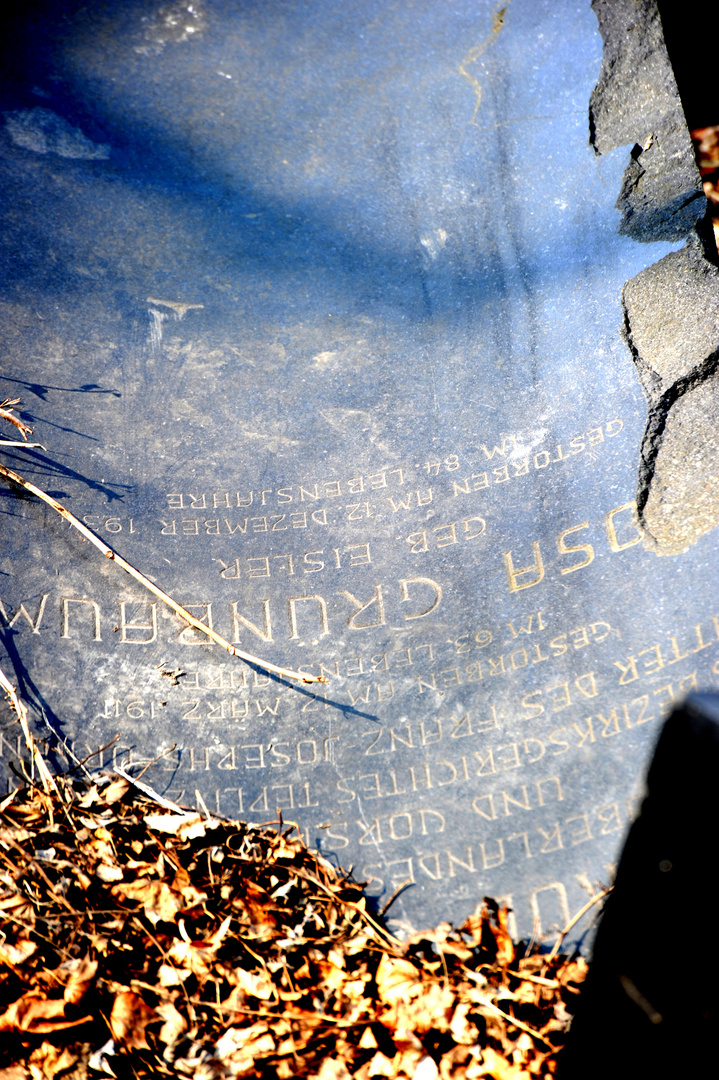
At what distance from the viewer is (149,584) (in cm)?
272

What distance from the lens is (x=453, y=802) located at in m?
2.30

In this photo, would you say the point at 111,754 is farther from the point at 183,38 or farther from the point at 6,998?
the point at 183,38

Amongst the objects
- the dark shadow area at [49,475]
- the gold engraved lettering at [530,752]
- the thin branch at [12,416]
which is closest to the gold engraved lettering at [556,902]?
the gold engraved lettering at [530,752]

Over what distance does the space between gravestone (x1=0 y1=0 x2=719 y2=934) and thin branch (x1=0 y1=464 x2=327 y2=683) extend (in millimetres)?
36

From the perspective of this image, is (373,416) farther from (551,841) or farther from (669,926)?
(669,926)

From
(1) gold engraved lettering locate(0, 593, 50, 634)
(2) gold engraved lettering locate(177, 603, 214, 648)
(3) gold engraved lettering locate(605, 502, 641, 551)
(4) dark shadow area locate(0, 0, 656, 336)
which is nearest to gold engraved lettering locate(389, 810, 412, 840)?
(2) gold engraved lettering locate(177, 603, 214, 648)

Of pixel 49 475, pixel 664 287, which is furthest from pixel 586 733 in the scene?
pixel 49 475

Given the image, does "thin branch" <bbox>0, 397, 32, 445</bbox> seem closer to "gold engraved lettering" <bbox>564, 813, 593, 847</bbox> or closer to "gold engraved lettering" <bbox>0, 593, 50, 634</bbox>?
"gold engraved lettering" <bbox>0, 593, 50, 634</bbox>

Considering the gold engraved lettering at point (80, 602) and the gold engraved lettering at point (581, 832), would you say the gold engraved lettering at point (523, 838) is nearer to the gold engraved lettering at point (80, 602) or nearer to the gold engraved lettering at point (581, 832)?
Answer: the gold engraved lettering at point (581, 832)

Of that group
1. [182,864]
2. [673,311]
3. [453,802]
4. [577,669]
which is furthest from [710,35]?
[182,864]

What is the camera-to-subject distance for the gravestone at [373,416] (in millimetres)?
2328

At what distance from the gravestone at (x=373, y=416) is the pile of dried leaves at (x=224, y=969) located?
0.56ft

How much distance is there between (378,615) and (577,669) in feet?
2.39

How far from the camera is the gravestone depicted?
7.64ft
